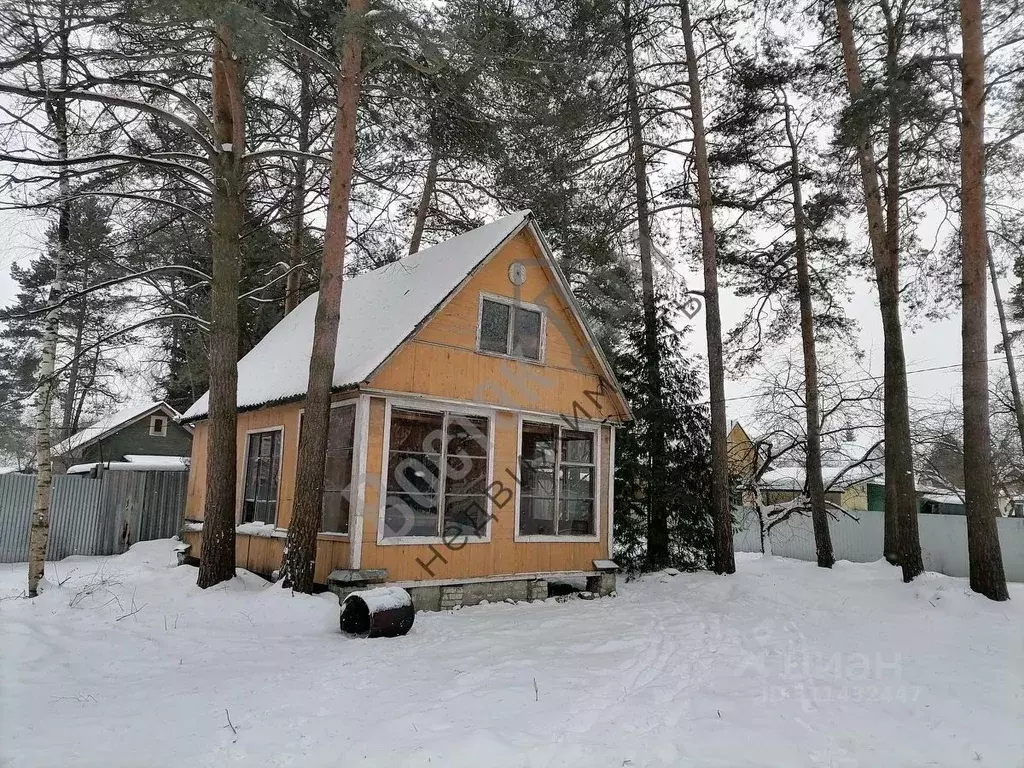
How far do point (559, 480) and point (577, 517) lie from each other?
100cm

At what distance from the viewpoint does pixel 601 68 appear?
13.6m

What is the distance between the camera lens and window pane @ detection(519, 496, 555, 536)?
11.3 meters

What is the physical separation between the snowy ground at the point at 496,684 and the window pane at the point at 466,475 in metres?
1.81

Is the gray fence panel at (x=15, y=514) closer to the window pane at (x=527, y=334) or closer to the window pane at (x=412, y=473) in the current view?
the window pane at (x=412, y=473)

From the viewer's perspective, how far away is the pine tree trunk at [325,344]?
27.4 feet

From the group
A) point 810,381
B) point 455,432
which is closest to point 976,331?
point 810,381

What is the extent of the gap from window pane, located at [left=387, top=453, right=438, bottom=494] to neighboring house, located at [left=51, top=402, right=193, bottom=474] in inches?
A: 538

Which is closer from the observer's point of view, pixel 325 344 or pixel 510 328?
pixel 325 344

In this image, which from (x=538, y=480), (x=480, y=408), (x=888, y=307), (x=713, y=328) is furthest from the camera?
(x=713, y=328)

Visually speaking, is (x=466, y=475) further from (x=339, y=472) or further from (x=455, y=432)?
(x=339, y=472)

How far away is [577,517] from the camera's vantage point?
464 inches

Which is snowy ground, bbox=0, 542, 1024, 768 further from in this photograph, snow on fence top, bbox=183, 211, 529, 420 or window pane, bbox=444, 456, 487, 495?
snow on fence top, bbox=183, 211, 529, 420

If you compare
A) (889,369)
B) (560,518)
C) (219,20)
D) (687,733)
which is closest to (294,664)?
(687,733)

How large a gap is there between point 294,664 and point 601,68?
12.4 metres
